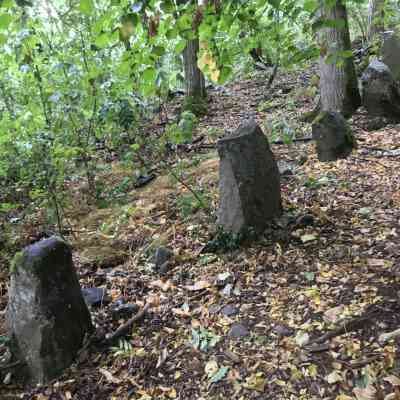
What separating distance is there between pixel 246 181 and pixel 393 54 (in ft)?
→ 18.8

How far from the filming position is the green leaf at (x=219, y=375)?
2806 mm

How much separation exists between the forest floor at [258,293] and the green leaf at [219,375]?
11 mm

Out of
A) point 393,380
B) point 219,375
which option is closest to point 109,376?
point 219,375

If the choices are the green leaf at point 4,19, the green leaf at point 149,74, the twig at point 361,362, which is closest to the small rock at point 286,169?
the twig at point 361,362

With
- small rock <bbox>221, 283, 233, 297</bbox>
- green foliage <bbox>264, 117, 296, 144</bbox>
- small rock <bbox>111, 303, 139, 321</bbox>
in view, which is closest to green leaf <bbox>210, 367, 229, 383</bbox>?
small rock <bbox>221, 283, 233, 297</bbox>

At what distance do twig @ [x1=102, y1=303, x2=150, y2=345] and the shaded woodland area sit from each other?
15mm

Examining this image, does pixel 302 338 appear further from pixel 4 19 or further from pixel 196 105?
pixel 196 105

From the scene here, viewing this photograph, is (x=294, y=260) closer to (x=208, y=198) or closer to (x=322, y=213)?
(x=322, y=213)

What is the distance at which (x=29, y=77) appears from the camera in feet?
17.8

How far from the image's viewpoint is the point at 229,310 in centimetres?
345

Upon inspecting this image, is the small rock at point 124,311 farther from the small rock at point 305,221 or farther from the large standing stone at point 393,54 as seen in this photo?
the large standing stone at point 393,54

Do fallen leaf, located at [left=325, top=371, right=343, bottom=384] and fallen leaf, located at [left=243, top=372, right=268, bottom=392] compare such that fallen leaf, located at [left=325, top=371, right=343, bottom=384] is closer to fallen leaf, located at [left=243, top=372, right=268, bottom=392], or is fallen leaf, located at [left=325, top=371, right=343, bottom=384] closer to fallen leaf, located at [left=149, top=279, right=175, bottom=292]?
fallen leaf, located at [left=243, top=372, right=268, bottom=392]

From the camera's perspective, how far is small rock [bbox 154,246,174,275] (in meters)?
4.21

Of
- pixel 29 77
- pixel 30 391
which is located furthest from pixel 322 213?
pixel 29 77
